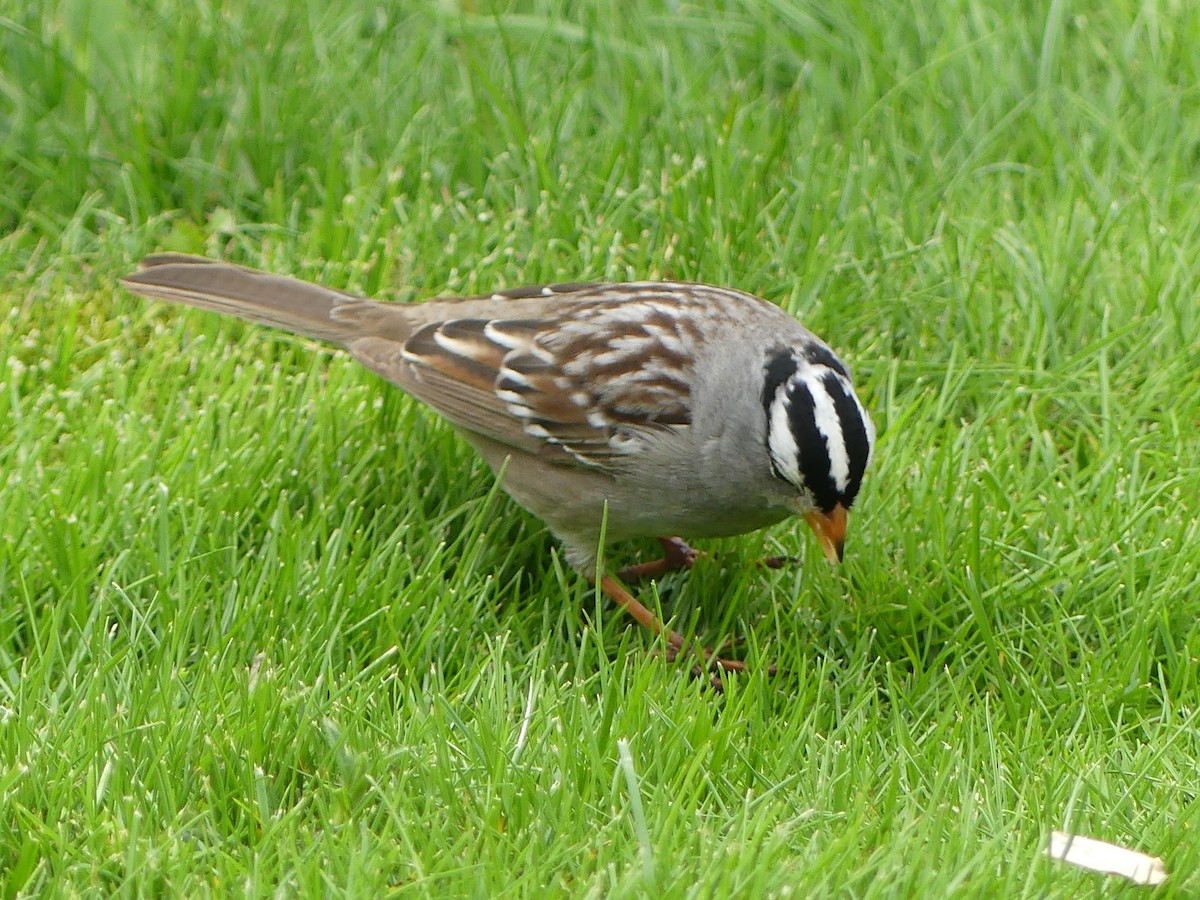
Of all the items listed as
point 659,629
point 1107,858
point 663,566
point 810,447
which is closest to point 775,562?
point 663,566

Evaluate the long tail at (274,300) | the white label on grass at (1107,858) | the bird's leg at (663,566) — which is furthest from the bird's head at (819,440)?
the long tail at (274,300)

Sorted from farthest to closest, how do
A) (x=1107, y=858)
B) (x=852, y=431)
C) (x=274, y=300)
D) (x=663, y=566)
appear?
(x=274, y=300) → (x=663, y=566) → (x=852, y=431) → (x=1107, y=858)

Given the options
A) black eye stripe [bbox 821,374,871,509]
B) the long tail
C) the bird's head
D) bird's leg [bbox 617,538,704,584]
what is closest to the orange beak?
the bird's head

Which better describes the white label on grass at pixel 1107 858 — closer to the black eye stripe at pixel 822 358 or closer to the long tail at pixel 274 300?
the black eye stripe at pixel 822 358

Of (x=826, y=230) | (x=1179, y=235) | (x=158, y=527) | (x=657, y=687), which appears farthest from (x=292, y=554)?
(x=1179, y=235)

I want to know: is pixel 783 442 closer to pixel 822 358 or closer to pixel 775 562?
pixel 822 358

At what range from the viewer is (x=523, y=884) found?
3.29 metres

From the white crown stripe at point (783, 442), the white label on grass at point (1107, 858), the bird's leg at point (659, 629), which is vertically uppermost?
the white crown stripe at point (783, 442)

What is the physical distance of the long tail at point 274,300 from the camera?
5.18 meters

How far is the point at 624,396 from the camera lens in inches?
187

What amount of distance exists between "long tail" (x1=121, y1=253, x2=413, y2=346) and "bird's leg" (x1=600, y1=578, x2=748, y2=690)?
3.56 ft

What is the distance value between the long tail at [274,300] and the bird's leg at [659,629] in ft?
3.56

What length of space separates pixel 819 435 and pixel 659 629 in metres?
0.82

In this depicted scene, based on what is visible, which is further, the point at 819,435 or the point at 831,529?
the point at 831,529
